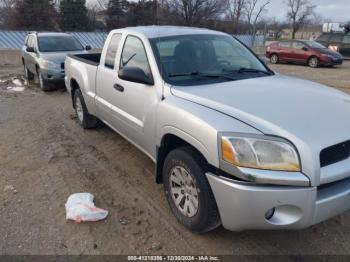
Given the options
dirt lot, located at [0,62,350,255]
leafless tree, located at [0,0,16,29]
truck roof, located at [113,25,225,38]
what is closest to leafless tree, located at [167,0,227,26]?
leafless tree, located at [0,0,16,29]

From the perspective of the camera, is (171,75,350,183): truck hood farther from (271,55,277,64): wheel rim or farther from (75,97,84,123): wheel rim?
(271,55,277,64): wheel rim

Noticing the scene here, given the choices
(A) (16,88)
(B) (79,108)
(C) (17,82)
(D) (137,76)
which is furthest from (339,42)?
(D) (137,76)

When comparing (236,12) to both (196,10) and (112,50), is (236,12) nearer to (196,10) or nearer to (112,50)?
(196,10)

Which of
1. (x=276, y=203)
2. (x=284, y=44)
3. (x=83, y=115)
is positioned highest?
(x=284, y=44)

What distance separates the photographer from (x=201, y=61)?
12.3ft

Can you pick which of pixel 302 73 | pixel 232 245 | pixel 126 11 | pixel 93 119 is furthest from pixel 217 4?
pixel 232 245

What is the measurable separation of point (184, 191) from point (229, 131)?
84cm

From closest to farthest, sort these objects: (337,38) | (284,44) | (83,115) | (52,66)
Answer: (83,115)
(52,66)
(284,44)
(337,38)

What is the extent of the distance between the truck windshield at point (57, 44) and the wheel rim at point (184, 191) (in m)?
8.37

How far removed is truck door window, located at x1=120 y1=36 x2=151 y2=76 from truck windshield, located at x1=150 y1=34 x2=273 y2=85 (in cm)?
16

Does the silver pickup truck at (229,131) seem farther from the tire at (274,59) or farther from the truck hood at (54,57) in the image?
the tire at (274,59)

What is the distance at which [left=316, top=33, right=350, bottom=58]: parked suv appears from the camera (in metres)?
20.7

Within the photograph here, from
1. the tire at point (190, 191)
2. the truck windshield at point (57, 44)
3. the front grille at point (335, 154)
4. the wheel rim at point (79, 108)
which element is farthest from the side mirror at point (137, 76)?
the truck windshield at point (57, 44)

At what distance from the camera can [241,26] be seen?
46656 millimetres
